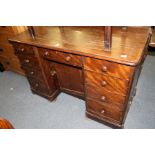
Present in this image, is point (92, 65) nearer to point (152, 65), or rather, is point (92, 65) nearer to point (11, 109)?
point (11, 109)

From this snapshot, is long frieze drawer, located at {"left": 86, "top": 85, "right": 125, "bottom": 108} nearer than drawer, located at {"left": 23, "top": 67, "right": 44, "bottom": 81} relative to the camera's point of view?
Yes

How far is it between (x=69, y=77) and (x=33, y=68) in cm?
45

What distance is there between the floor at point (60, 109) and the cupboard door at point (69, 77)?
22cm

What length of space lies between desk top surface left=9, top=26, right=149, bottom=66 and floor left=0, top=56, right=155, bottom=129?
90 cm

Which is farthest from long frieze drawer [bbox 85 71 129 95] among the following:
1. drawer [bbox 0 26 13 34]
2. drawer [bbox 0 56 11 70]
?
drawer [bbox 0 56 11 70]

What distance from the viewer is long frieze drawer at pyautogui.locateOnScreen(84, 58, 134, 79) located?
1.03 metres

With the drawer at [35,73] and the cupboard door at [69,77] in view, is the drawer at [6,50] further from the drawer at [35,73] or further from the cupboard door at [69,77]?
the cupboard door at [69,77]

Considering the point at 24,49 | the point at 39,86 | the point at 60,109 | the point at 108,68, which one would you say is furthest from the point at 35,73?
the point at 108,68

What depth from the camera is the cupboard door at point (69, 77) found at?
65.3 inches

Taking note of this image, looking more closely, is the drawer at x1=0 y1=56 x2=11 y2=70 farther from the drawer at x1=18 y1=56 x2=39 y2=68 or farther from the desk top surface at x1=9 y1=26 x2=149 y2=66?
the desk top surface at x1=9 y1=26 x2=149 y2=66

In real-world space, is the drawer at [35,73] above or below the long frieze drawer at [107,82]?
below

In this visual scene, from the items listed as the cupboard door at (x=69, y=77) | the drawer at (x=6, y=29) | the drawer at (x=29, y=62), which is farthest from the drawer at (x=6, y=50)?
the cupboard door at (x=69, y=77)
